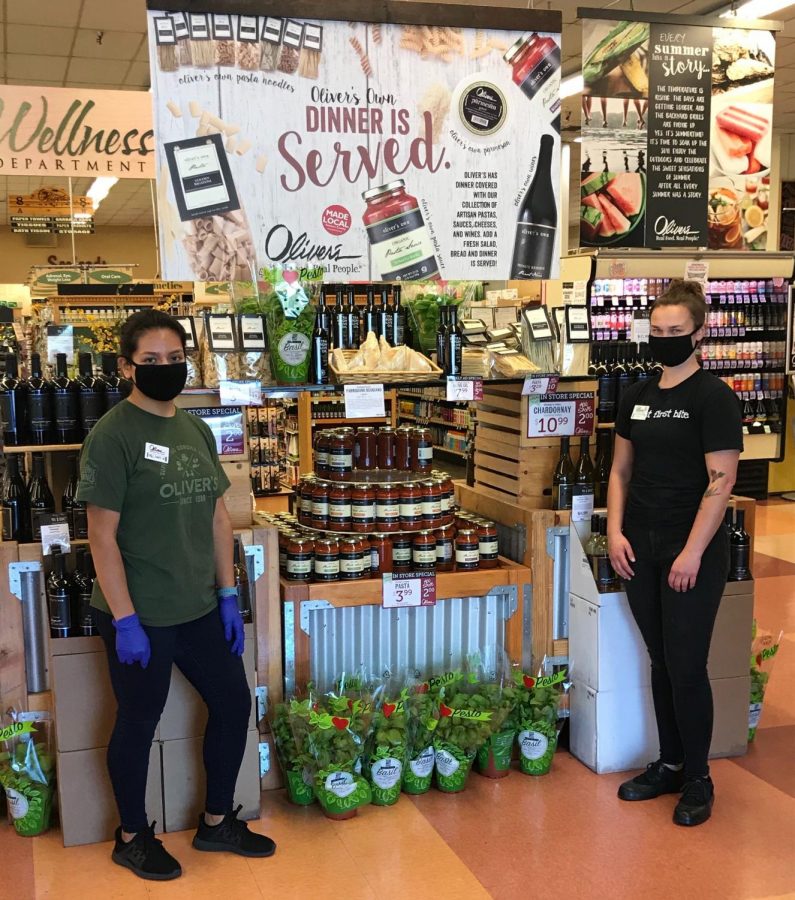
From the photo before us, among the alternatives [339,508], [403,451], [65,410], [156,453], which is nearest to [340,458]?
[339,508]

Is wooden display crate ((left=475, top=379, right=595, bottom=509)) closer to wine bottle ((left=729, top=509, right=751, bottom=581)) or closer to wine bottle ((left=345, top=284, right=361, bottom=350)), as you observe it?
wine bottle ((left=345, top=284, right=361, bottom=350))

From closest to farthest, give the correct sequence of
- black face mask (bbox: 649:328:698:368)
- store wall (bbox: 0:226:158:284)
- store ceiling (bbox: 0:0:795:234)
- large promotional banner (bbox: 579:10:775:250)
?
black face mask (bbox: 649:328:698:368) < large promotional banner (bbox: 579:10:775:250) < store ceiling (bbox: 0:0:795:234) < store wall (bbox: 0:226:158:284)

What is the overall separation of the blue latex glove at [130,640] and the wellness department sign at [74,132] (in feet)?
14.2

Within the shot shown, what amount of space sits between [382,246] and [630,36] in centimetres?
186

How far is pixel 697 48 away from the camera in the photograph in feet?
15.5

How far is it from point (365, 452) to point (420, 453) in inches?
9.3

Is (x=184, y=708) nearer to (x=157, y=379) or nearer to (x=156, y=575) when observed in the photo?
(x=156, y=575)

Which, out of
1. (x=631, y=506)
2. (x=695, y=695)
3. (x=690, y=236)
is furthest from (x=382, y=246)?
(x=695, y=695)

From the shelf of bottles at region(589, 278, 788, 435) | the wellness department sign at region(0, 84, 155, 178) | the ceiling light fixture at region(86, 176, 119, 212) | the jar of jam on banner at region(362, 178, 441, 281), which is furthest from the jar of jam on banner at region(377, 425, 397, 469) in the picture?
the ceiling light fixture at region(86, 176, 119, 212)

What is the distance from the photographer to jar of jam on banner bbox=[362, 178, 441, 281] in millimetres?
3824

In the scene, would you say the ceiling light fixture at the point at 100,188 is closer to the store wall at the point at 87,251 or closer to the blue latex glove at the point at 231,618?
the store wall at the point at 87,251

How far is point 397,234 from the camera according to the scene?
3850mm

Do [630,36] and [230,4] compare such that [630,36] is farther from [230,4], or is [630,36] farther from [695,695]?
[695,695]

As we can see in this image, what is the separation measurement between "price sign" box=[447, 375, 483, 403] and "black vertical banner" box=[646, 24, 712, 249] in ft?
5.29
